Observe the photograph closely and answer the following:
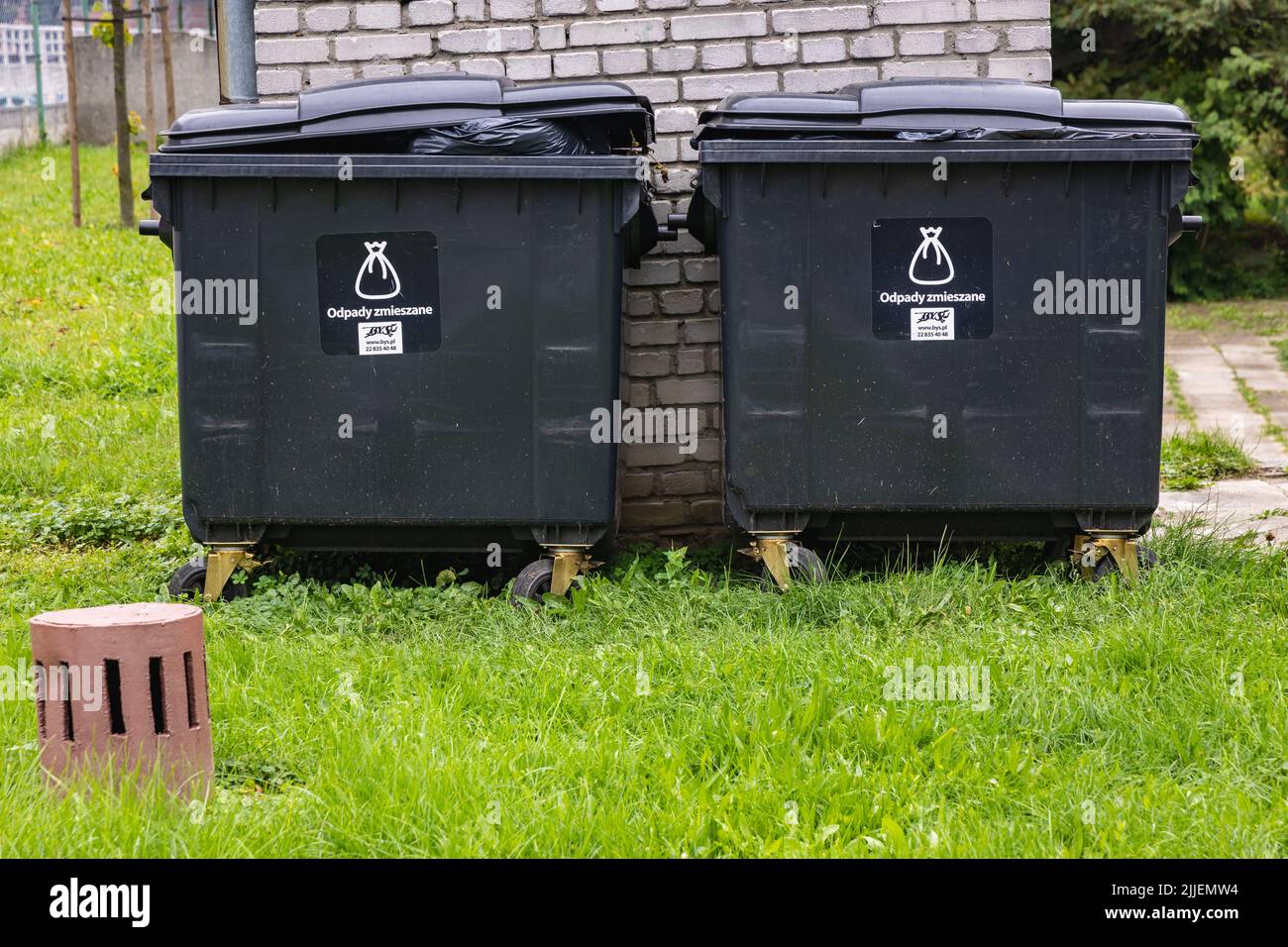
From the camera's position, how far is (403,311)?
397 cm

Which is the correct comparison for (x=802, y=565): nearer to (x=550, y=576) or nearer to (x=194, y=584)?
(x=550, y=576)

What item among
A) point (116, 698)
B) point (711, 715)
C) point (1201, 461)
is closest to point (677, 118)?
point (711, 715)

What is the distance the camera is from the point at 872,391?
13.1ft

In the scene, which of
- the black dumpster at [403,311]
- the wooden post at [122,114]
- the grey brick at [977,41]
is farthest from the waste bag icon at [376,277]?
the wooden post at [122,114]

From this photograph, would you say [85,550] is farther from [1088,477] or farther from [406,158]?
[1088,477]

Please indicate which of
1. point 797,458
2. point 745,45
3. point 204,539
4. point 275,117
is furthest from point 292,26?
point 797,458

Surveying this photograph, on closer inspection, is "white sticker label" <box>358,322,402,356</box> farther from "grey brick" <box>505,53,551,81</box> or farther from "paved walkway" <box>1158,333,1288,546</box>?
"paved walkway" <box>1158,333,1288,546</box>

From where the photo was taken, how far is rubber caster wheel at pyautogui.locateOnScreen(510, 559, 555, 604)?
404cm

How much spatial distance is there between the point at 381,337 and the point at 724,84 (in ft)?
5.28

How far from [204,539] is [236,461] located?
27cm

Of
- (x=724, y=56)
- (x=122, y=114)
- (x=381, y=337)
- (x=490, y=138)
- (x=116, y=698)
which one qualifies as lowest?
(x=116, y=698)

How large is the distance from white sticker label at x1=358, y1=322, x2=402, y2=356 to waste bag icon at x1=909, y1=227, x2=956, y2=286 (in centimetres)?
150

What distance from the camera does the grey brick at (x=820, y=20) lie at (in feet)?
15.4

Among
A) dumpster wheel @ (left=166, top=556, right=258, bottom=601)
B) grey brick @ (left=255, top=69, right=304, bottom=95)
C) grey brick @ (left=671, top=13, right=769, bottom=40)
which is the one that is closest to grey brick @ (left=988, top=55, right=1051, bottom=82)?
grey brick @ (left=671, top=13, right=769, bottom=40)
